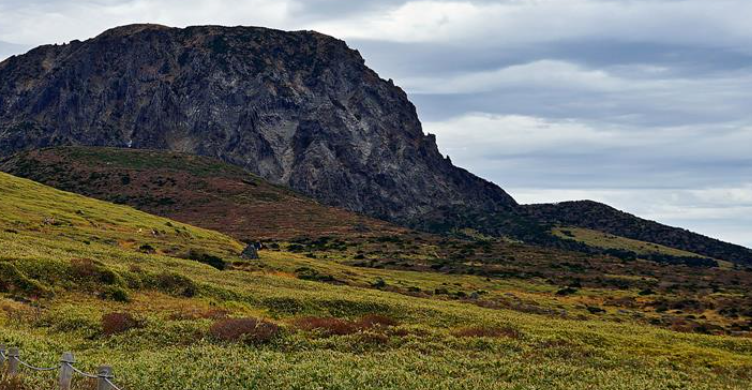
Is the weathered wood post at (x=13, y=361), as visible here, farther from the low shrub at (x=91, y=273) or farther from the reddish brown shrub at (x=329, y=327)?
the low shrub at (x=91, y=273)

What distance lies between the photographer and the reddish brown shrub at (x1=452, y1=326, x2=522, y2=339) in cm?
4272

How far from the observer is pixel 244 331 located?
35.5 metres

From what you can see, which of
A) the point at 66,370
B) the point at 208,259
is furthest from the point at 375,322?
the point at 208,259

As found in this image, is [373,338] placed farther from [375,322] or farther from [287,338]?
[375,322]

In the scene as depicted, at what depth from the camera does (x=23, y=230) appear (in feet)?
252

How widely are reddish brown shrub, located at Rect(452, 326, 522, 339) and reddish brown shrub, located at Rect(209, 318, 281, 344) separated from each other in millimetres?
12742

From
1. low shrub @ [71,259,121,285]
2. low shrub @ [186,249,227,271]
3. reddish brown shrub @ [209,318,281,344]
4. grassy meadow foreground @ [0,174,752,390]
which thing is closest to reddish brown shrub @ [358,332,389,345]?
grassy meadow foreground @ [0,174,752,390]

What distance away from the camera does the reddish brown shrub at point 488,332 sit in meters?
42.7

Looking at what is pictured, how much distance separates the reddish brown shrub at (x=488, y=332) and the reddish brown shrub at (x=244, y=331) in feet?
41.8

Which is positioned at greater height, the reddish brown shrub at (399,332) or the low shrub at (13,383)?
the reddish brown shrub at (399,332)

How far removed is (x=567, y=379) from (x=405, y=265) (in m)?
96.3

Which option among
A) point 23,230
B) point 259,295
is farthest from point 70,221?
point 259,295

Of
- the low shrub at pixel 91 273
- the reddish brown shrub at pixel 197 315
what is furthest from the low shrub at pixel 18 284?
the reddish brown shrub at pixel 197 315

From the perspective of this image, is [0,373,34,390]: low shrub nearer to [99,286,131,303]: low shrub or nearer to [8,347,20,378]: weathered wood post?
[8,347,20,378]: weathered wood post
